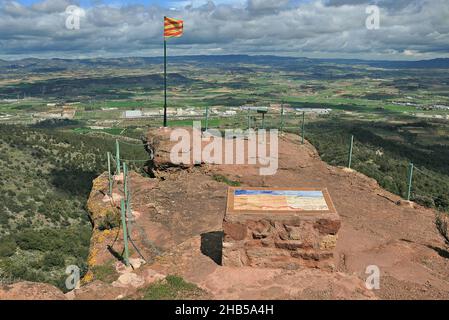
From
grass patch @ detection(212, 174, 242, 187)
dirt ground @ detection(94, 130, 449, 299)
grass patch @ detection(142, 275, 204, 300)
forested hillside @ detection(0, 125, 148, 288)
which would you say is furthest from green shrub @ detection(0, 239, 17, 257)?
grass patch @ detection(142, 275, 204, 300)

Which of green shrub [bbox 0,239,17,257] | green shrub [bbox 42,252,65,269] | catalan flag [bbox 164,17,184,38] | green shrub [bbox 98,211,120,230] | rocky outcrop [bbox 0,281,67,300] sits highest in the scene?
catalan flag [bbox 164,17,184,38]

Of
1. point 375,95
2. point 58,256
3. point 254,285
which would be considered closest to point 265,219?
point 254,285

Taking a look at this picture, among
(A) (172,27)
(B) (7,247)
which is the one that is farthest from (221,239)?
(B) (7,247)

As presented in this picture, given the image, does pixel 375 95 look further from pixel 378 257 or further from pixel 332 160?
pixel 378 257

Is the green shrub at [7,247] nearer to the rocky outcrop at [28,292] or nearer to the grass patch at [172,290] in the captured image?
the rocky outcrop at [28,292]

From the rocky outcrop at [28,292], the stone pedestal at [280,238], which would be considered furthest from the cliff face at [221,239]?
the rocky outcrop at [28,292]

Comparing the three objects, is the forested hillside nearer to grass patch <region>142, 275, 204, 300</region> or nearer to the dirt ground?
the dirt ground

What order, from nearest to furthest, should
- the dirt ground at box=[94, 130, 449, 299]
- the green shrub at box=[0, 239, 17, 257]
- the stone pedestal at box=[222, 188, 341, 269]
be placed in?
the dirt ground at box=[94, 130, 449, 299] → the stone pedestal at box=[222, 188, 341, 269] → the green shrub at box=[0, 239, 17, 257]
